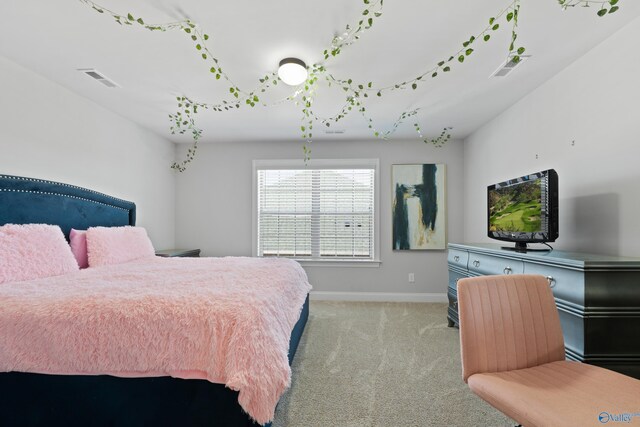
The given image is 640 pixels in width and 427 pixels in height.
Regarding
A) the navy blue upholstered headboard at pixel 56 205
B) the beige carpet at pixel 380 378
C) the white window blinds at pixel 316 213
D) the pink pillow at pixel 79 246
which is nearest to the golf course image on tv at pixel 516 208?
the beige carpet at pixel 380 378

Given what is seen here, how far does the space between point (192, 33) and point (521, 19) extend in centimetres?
203

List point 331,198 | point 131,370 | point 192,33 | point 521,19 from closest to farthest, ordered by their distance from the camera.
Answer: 1. point 131,370
2. point 521,19
3. point 192,33
4. point 331,198

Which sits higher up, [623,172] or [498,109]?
[498,109]

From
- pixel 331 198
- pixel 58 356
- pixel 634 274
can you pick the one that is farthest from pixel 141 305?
pixel 331 198

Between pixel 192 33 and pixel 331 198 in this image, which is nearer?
pixel 192 33

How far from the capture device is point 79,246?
8.40 feet

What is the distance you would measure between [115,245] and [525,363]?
3.24 m

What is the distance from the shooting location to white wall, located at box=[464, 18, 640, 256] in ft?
5.80

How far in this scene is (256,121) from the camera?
3.45m

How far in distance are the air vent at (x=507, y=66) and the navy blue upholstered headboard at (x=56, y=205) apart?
3.76 metres

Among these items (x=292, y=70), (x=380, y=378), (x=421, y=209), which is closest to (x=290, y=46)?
(x=292, y=70)

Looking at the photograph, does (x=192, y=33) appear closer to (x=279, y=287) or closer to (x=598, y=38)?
(x=279, y=287)

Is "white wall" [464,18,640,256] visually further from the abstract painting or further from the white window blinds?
the white window blinds

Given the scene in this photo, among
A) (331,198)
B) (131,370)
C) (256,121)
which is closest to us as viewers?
(131,370)
